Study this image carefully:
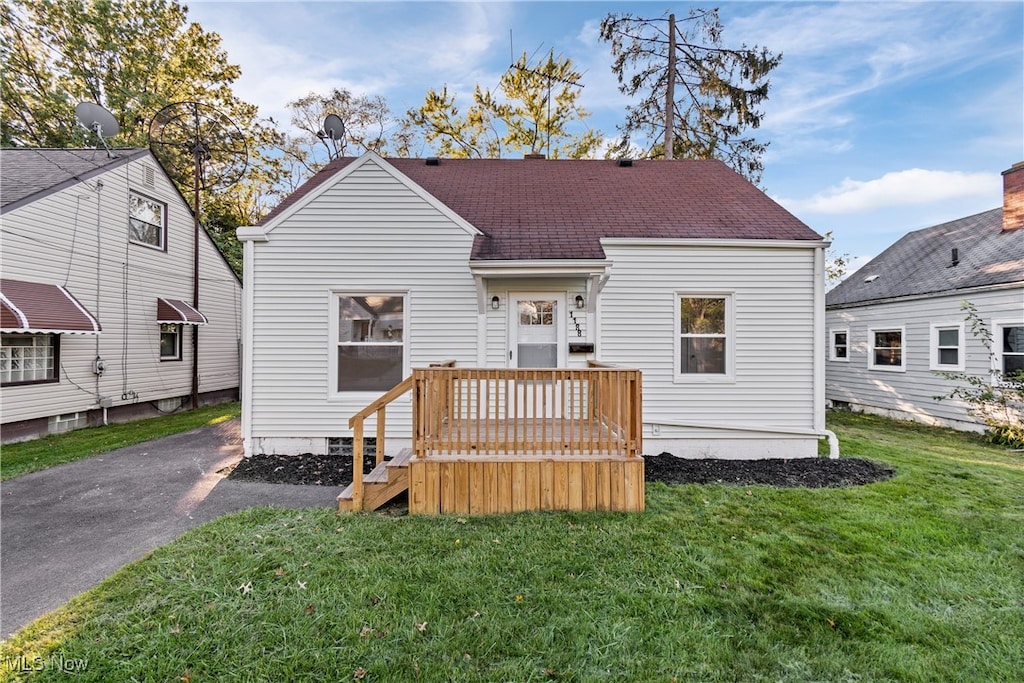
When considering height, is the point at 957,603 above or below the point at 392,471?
below

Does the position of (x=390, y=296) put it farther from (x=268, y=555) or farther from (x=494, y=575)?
(x=494, y=575)

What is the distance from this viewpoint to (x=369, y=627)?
252cm

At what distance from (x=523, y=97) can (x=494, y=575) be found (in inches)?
662

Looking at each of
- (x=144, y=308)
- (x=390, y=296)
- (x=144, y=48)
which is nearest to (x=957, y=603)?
(x=390, y=296)

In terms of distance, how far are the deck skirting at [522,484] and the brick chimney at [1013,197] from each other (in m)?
13.2

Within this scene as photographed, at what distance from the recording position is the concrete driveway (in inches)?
123

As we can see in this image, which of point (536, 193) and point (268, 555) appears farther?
point (536, 193)

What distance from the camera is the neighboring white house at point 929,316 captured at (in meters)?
9.10

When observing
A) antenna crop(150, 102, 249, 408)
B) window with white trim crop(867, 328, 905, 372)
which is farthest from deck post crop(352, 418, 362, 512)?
antenna crop(150, 102, 249, 408)

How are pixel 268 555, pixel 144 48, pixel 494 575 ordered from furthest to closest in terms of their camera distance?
pixel 144 48 < pixel 268 555 < pixel 494 575

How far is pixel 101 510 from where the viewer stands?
14.7ft

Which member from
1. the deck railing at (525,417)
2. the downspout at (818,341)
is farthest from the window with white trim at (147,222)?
the downspout at (818,341)

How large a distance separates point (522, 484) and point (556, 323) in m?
3.01

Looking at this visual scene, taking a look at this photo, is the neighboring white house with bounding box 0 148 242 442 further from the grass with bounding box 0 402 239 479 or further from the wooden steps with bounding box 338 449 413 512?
the wooden steps with bounding box 338 449 413 512
